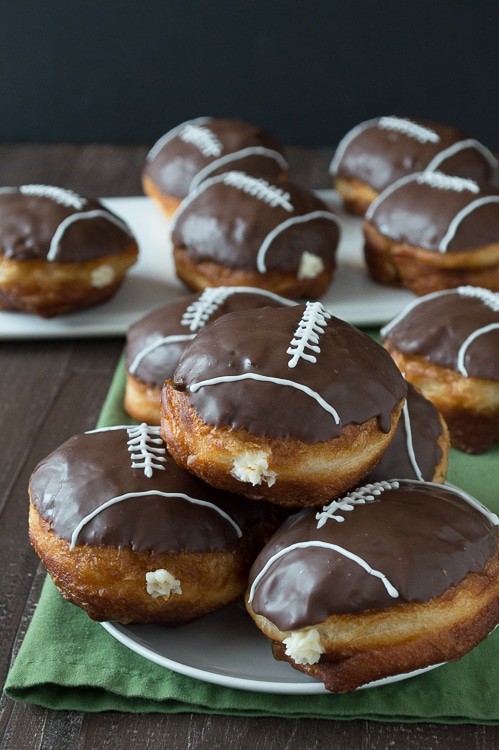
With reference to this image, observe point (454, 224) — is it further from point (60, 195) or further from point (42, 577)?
point (42, 577)

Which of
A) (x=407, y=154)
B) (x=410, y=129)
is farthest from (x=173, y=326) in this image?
(x=410, y=129)

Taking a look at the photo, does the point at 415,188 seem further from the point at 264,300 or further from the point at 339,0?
the point at 339,0

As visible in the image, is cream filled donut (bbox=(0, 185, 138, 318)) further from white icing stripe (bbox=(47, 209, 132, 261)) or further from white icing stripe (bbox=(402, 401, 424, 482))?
white icing stripe (bbox=(402, 401, 424, 482))

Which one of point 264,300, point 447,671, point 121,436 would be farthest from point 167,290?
point 447,671

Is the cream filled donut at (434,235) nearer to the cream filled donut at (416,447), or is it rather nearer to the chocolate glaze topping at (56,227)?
the chocolate glaze topping at (56,227)

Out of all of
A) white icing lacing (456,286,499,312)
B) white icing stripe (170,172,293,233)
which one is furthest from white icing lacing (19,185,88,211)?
white icing lacing (456,286,499,312)

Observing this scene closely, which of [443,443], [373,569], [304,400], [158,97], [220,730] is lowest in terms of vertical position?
[158,97]

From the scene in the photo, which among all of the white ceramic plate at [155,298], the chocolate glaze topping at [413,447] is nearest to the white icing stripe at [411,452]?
the chocolate glaze topping at [413,447]
